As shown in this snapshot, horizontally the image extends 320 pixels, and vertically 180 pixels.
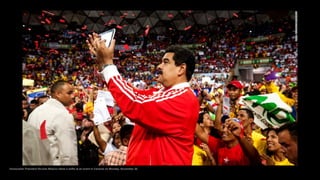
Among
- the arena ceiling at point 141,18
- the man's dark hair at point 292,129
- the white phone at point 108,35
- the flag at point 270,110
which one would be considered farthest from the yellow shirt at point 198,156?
the white phone at point 108,35

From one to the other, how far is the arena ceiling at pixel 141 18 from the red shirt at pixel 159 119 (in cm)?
74

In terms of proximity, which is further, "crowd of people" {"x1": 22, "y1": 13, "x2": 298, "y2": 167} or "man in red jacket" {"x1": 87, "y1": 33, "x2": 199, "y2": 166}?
"crowd of people" {"x1": 22, "y1": 13, "x2": 298, "y2": 167}

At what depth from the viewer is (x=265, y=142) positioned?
134 inches

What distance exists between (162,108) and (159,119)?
81 mm

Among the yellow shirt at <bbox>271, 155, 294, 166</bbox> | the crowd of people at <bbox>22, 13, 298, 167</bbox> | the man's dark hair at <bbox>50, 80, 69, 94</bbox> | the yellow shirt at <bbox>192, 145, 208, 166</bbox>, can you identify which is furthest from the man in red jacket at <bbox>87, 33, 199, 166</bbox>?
the yellow shirt at <bbox>271, 155, 294, 166</bbox>

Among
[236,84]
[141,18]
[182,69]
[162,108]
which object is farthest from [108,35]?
[236,84]

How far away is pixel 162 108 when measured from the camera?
272 centimetres

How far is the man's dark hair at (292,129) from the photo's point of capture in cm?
313

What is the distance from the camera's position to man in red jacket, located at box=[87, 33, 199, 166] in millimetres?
2672

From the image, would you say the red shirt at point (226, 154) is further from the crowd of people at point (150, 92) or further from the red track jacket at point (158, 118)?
the red track jacket at point (158, 118)

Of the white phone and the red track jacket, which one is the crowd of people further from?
the red track jacket

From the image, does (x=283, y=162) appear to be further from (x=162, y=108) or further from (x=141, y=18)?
(x=141, y=18)

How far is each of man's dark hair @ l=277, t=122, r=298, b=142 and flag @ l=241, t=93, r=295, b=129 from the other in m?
0.07
